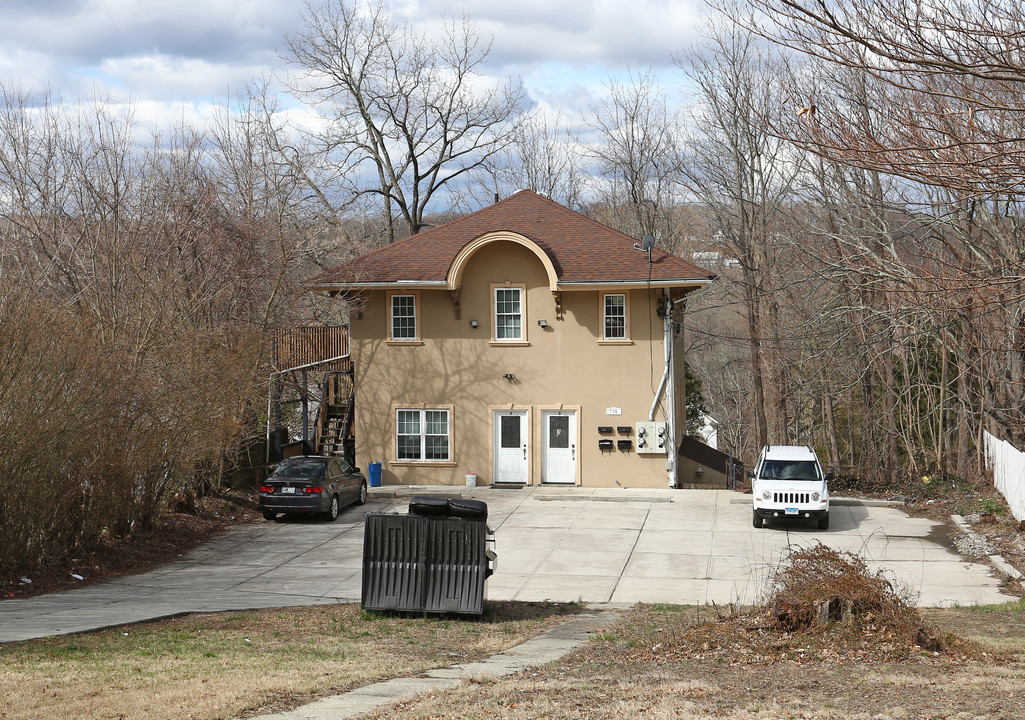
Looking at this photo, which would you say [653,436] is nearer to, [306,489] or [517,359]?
[517,359]

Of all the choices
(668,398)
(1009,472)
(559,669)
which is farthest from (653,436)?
(559,669)

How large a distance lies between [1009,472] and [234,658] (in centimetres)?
1953

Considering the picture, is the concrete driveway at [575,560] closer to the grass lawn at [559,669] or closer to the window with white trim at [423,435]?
the grass lawn at [559,669]

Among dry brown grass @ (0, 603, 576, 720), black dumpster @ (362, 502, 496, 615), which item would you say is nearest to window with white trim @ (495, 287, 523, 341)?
dry brown grass @ (0, 603, 576, 720)

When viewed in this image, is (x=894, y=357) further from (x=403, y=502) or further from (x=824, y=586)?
(x=824, y=586)

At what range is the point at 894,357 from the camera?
36000 millimetres

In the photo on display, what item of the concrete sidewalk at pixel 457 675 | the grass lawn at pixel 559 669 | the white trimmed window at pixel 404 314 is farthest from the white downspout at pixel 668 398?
the grass lawn at pixel 559 669

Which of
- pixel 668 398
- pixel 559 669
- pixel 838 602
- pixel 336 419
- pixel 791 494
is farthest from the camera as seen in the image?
pixel 336 419

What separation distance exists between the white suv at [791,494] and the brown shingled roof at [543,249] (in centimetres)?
620

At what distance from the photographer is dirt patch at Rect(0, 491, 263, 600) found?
50.8 ft

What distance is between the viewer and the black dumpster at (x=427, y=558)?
534 inches

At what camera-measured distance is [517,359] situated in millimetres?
28359

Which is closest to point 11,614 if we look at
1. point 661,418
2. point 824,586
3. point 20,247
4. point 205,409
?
point 205,409

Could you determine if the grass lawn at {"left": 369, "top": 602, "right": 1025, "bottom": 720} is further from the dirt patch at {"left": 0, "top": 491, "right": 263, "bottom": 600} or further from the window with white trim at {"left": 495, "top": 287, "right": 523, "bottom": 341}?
the window with white trim at {"left": 495, "top": 287, "right": 523, "bottom": 341}
